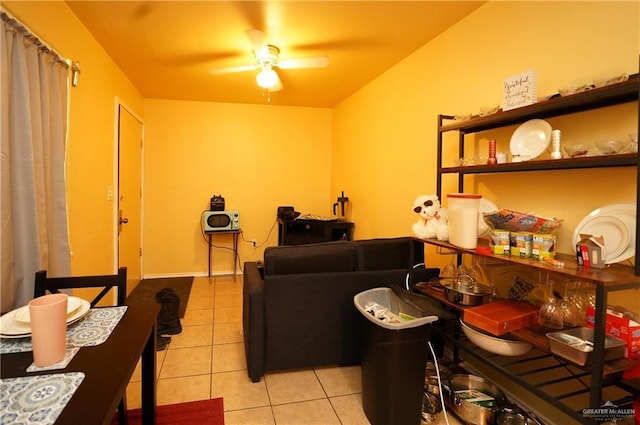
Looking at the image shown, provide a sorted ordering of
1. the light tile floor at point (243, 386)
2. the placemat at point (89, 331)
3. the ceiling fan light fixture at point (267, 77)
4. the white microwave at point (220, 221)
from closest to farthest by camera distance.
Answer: the placemat at point (89, 331) → the light tile floor at point (243, 386) → the ceiling fan light fixture at point (267, 77) → the white microwave at point (220, 221)

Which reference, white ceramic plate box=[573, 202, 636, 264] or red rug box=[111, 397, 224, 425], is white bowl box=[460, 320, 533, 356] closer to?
white ceramic plate box=[573, 202, 636, 264]

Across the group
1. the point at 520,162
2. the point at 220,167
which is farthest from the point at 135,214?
the point at 520,162

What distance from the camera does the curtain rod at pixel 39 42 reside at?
1.58m

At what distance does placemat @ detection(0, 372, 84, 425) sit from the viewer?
0.73 m

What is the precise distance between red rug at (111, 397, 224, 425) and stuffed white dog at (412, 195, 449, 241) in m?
1.56

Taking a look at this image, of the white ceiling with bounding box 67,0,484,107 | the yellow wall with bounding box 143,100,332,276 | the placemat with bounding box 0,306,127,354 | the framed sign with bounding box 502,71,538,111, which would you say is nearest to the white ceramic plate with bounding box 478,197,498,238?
the framed sign with bounding box 502,71,538,111

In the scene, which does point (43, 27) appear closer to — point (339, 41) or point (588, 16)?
point (339, 41)

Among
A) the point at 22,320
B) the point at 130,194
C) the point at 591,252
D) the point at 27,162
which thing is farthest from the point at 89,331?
the point at 130,194

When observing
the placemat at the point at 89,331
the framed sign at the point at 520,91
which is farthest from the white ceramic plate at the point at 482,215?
the placemat at the point at 89,331

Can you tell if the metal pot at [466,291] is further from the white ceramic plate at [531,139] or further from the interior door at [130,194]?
the interior door at [130,194]

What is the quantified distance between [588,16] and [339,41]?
1.63m

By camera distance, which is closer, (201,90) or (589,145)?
(589,145)

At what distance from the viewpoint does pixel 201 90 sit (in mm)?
4051

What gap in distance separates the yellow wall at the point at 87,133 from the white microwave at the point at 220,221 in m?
1.29
